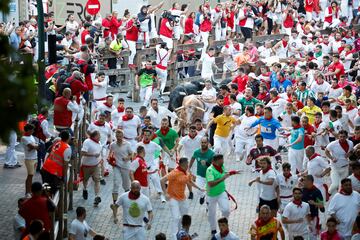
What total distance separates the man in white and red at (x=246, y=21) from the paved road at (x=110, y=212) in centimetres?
1559

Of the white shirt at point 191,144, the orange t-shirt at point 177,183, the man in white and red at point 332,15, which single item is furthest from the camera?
the man in white and red at point 332,15

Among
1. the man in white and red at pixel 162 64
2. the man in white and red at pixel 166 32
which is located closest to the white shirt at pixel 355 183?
the man in white and red at pixel 162 64

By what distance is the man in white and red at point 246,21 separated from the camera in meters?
37.6

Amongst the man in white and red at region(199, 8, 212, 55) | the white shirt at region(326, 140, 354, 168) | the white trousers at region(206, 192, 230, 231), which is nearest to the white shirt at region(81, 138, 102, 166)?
the white trousers at region(206, 192, 230, 231)

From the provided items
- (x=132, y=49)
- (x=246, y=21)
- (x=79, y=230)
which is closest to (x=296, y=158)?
(x=79, y=230)

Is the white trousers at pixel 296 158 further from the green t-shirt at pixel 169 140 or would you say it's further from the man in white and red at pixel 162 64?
the man in white and red at pixel 162 64

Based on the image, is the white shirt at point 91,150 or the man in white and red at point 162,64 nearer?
the white shirt at point 91,150

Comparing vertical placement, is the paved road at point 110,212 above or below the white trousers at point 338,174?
below

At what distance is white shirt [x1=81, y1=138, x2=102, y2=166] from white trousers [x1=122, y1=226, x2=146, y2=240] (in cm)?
350

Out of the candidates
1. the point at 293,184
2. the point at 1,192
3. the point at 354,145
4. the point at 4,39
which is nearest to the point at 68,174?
the point at 1,192

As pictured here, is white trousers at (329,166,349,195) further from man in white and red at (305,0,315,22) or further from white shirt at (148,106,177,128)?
man in white and red at (305,0,315,22)

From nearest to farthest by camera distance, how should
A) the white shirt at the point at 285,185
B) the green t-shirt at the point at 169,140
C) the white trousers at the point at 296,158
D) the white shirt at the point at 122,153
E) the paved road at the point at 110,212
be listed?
the white shirt at the point at 285,185 → the paved road at the point at 110,212 → the white shirt at the point at 122,153 → the green t-shirt at the point at 169,140 → the white trousers at the point at 296,158

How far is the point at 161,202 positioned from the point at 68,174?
2.16 meters

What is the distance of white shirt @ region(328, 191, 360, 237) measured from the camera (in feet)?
53.9
